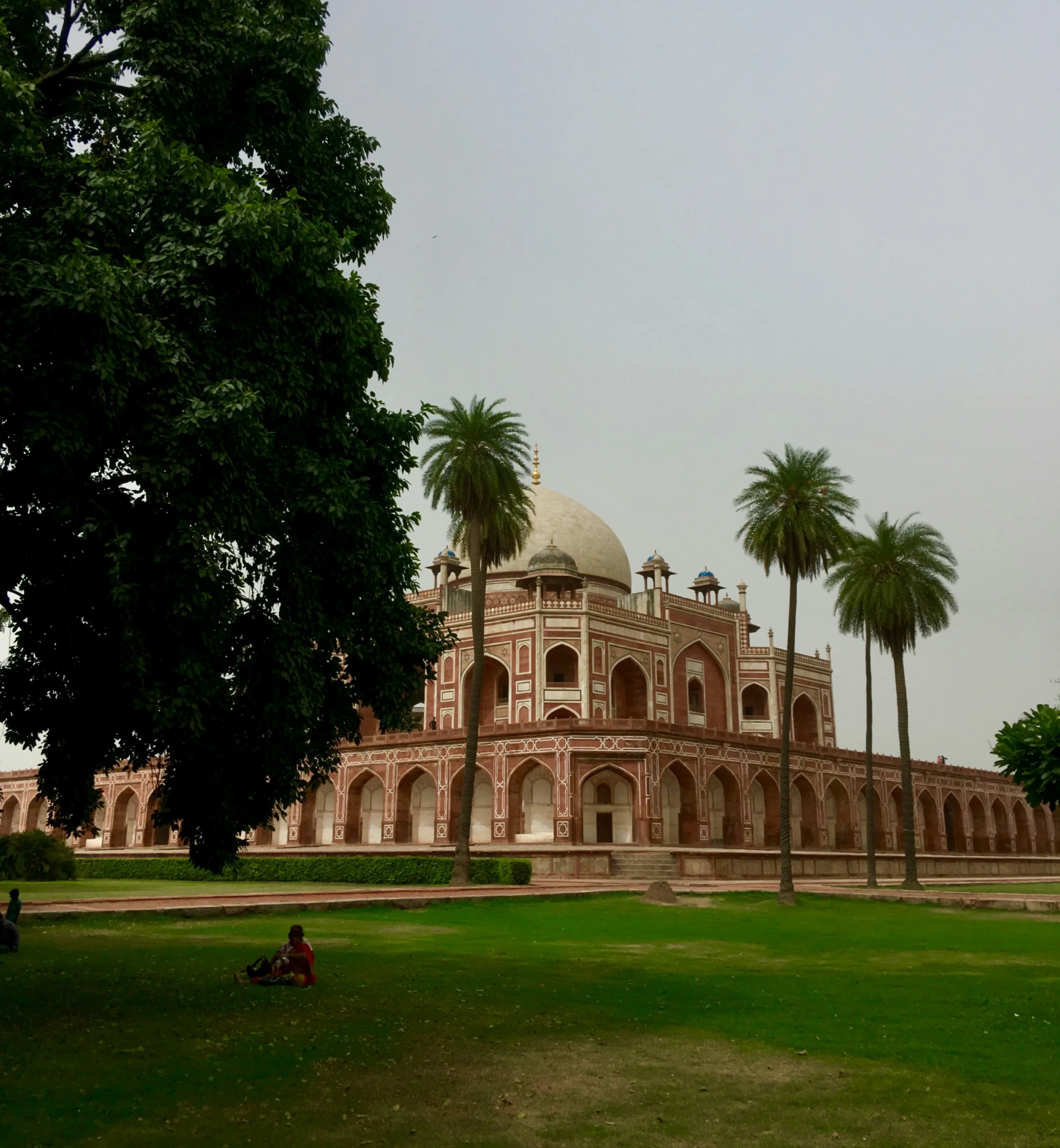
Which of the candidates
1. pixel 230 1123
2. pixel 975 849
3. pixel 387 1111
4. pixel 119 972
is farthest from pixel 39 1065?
pixel 975 849

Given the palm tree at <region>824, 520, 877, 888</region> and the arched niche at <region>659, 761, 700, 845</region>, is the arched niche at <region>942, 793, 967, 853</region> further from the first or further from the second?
the palm tree at <region>824, 520, 877, 888</region>

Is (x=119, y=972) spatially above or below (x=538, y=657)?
below

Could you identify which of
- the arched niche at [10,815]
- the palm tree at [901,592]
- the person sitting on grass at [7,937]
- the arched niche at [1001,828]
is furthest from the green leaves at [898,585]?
the arched niche at [10,815]

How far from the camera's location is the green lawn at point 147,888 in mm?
24234

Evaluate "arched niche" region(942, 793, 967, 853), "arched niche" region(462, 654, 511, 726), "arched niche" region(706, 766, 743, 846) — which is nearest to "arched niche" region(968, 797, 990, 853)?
"arched niche" region(942, 793, 967, 853)

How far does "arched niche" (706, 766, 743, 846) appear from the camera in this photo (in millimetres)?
42594

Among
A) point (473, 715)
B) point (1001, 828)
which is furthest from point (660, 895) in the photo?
point (1001, 828)

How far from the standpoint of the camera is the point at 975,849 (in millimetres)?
58000

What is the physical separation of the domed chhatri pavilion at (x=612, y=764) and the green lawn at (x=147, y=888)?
7.05 meters

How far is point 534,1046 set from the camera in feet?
25.6

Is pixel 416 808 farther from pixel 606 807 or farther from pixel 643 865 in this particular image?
pixel 643 865

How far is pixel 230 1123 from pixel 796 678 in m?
53.6

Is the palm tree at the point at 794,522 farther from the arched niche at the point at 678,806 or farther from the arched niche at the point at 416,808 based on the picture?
the arched niche at the point at 416,808

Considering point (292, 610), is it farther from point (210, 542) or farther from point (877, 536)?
point (877, 536)
